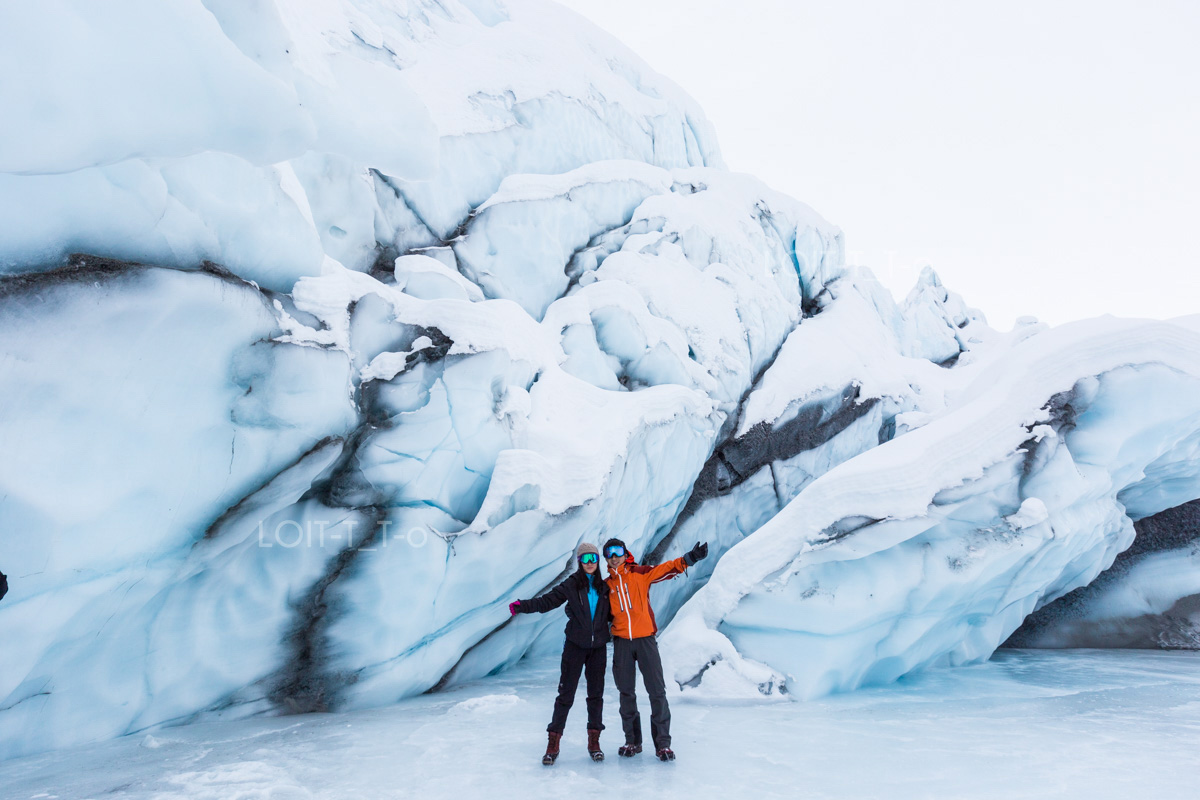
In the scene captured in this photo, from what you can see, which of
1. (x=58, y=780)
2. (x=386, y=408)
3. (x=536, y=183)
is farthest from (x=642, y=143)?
(x=58, y=780)

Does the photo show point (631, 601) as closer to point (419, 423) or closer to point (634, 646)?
point (634, 646)

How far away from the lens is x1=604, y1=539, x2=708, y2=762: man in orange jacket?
3090 millimetres

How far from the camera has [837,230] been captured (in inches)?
487

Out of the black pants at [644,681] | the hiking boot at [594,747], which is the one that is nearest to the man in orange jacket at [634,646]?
the black pants at [644,681]

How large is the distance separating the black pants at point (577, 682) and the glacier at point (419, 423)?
5.43 ft

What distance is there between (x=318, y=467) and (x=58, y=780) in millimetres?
1880

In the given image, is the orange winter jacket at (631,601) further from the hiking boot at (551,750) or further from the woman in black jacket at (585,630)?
the hiking boot at (551,750)

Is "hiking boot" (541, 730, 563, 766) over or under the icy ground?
over

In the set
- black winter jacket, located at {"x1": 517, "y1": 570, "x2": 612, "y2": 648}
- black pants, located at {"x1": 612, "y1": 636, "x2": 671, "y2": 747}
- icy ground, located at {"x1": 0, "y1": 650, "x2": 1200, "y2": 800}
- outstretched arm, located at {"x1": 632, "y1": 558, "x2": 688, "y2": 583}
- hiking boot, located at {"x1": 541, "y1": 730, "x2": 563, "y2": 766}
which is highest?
outstretched arm, located at {"x1": 632, "y1": 558, "x2": 688, "y2": 583}

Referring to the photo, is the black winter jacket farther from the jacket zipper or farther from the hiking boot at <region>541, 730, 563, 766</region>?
the hiking boot at <region>541, 730, 563, 766</region>

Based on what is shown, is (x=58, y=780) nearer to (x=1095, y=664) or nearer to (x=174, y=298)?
(x=174, y=298)

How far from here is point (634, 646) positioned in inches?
124

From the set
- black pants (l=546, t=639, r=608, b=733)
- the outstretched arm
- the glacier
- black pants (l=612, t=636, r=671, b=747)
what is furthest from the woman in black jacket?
the glacier

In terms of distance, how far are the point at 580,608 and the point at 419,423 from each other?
83.2 inches
